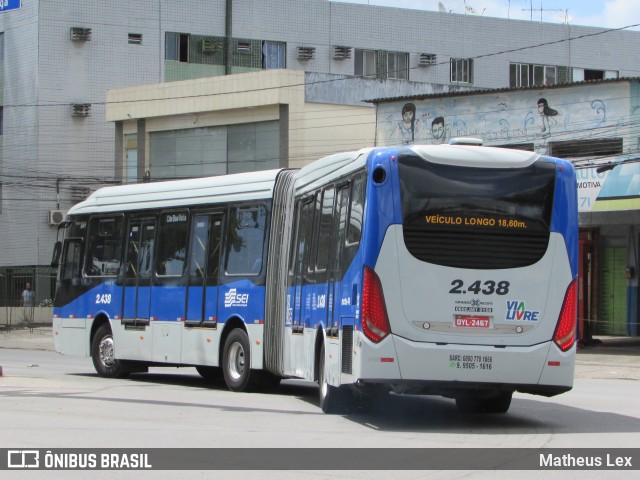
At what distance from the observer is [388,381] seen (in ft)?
43.3

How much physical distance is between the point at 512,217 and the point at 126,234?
9608 mm

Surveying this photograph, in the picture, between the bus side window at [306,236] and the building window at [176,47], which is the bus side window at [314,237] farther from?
the building window at [176,47]

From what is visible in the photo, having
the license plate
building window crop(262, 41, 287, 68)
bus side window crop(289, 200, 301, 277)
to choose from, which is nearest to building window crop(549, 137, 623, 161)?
bus side window crop(289, 200, 301, 277)

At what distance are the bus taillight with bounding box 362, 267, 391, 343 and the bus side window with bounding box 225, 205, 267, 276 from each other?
5.07 meters

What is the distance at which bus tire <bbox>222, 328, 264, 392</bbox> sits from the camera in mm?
18188

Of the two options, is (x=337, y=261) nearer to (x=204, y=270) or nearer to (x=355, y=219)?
(x=355, y=219)

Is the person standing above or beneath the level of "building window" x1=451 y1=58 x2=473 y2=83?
beneath

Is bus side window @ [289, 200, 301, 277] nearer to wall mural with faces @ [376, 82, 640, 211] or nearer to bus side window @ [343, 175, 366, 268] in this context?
bus side window @ [343, 175, 366, 268]

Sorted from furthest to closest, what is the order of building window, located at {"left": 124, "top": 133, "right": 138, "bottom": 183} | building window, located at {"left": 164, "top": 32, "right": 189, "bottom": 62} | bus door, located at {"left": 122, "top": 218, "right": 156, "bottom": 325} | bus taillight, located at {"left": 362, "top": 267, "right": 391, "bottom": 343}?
1. building window, located at {"left": 164, "top": 32, "right": 189, "bottom": 62}
2. building window, located at {"left": 124, "top": 133, "right": 138, "bottom": 183}
3. bus door, located at {"left": 122, "top": 218, "right": 156, "bottom": 325}
4. bus taillight, located at {"left": 362, "top": 267, "right": 391, "bottom": 343}

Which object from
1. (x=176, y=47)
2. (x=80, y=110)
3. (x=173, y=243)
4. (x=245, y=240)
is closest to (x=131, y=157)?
(x=80, y=110)

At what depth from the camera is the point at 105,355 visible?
21828 millimetres

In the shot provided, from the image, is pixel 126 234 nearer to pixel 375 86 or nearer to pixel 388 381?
pixel 388 381

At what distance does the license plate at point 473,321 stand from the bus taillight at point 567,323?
86cm

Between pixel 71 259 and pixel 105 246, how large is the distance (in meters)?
1.24
